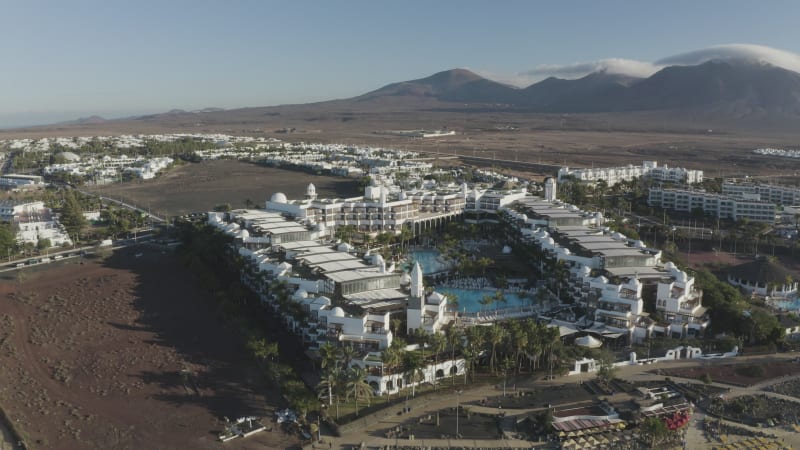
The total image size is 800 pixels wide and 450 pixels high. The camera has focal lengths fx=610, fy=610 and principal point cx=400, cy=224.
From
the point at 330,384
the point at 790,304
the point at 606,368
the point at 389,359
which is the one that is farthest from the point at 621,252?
the point at 330,384

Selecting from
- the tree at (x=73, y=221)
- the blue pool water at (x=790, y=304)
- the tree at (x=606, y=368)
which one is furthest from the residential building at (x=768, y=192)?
the tree at (x=73, y=221)

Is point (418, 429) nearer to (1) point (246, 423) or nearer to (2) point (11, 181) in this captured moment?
(1) point (246, 423)

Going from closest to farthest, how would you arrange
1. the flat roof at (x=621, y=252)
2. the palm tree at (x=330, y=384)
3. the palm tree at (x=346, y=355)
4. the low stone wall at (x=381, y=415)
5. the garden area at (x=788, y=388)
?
1. the low stone wall at (x=381, y=415)
2. the palm tree at (x=330, y=384)
3. the palm tree at (x=346, y=355)
4. the garden area at (x=788, y=388)
5. the flat roof at (x=621, y=252)

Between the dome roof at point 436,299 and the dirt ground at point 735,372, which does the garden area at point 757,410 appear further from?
the dome roof at point 436,299

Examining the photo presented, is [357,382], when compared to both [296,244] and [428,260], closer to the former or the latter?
[296,244]

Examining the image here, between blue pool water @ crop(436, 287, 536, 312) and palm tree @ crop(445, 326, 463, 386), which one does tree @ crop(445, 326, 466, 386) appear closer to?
palm tree @ crop(445, 326, 463, 386)

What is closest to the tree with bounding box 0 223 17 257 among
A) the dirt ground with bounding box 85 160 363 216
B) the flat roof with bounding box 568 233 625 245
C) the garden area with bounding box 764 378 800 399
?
the dirt ground with bounding box 85 160 363 216
